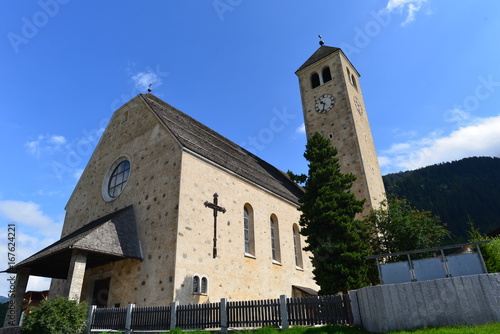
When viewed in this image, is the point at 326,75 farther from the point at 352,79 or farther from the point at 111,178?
the point at 111,178

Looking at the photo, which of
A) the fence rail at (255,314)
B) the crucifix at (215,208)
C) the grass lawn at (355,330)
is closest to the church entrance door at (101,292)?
the crucifix at (215,208)

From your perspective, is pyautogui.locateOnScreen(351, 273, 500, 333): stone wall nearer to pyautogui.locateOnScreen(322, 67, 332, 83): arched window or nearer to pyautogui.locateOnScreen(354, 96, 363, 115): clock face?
pyautogui.locateOnScreen(354, 96, 363, 115): clock face

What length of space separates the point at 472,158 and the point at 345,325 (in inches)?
6081

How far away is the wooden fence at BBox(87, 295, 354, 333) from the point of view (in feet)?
36.0

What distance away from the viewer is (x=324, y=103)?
30.3m

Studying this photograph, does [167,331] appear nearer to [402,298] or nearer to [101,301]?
[101,301]

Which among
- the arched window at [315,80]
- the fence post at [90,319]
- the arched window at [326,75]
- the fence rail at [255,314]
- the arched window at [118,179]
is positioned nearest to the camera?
the fence rail at [255,314]

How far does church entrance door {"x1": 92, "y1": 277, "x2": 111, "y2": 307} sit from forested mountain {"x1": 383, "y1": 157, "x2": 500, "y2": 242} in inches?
3339

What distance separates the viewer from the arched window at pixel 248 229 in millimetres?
18359

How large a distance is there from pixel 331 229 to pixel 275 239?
568 centimetres

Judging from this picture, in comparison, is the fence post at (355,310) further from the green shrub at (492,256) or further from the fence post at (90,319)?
the green shrub at (492,256)

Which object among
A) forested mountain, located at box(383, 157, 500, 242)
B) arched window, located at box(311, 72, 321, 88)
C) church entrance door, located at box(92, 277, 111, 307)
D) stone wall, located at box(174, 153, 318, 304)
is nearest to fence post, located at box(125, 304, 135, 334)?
stone wall, located at box(174, 153, 318, 304)

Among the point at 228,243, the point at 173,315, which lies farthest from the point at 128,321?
the point at 228,243

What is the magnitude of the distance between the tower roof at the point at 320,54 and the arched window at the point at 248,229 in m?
19.8
